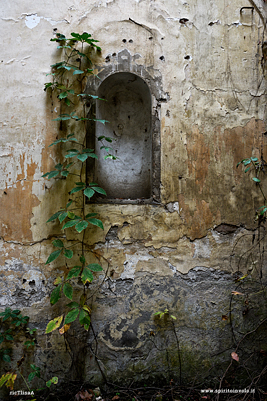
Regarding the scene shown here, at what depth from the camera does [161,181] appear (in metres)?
2.16

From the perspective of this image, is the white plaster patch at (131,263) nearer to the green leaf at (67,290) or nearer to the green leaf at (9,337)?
the green leaf at (67,290)

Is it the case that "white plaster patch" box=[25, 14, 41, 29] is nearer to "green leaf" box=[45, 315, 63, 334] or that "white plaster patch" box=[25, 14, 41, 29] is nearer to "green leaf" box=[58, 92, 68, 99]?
"green leaf" box=[58, 92, 68, 99]

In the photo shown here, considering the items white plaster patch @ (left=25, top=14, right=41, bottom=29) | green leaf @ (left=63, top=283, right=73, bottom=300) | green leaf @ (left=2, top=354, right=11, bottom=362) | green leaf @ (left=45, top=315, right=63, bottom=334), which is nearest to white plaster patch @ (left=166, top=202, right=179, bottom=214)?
green leaf @ (left=63, top=283, right=73, bottom=300)

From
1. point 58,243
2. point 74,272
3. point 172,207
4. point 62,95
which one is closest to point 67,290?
point 74,272

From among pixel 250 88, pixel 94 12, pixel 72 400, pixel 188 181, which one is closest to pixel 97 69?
pixel 94 12

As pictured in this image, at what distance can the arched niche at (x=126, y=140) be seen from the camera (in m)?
2.38

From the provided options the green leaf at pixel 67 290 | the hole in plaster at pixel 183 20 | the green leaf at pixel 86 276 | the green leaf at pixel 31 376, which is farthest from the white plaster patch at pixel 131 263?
the hole in plaster at pixel 183 20

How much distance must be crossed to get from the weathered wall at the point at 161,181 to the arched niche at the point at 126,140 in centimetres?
27

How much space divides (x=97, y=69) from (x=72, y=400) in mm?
2621

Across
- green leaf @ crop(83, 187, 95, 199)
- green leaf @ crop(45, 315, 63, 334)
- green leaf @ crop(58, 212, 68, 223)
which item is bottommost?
green leaf @ crop(45, 315, 63, 334)

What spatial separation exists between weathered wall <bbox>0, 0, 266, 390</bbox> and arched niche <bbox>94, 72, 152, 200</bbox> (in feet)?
0.88

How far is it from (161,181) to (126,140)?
62cm

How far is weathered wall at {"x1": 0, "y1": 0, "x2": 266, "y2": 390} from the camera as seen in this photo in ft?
6.70

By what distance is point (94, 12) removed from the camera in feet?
7.07
